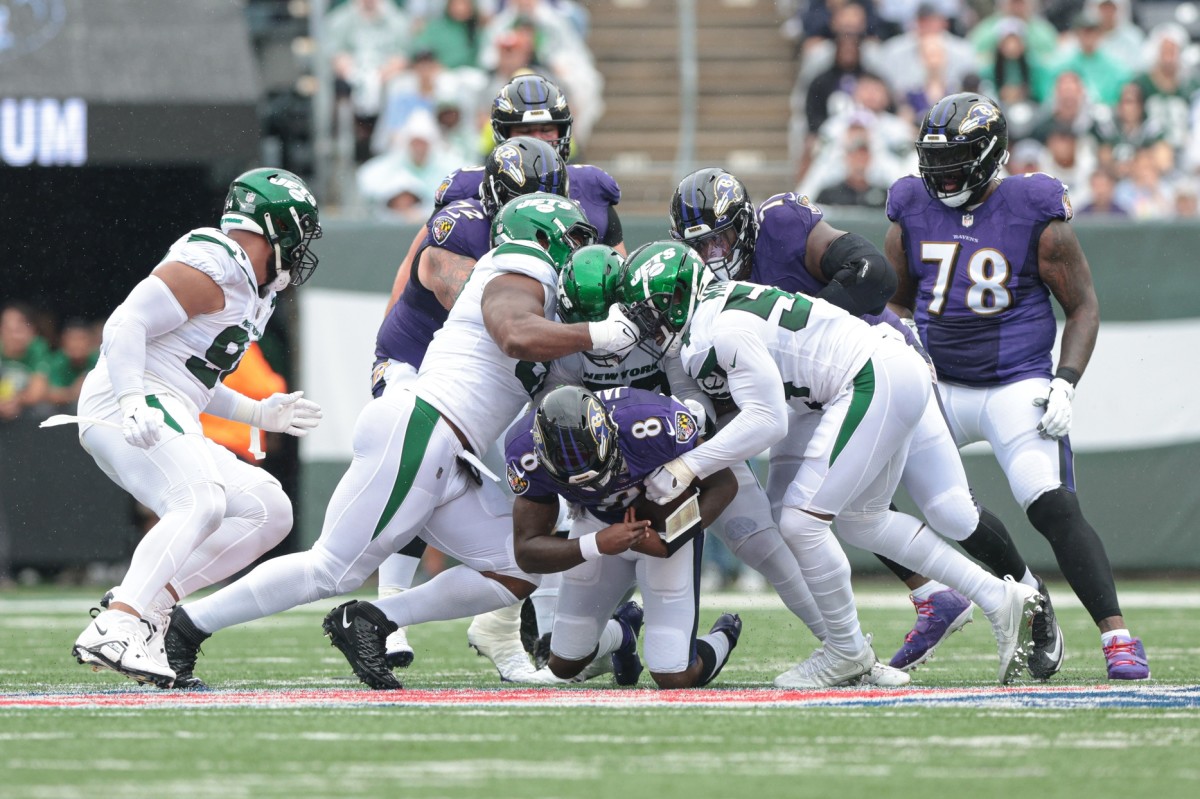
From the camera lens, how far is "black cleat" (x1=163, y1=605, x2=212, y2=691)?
528 centimetres

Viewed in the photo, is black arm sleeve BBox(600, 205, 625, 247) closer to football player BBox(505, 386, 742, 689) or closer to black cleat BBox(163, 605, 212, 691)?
football player BBox(505, 386, 742, 689)

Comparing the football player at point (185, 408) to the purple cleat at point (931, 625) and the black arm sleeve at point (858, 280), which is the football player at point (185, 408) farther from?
the purple cleat at point (931, 625)

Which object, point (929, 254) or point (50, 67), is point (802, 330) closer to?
point (929, 254)

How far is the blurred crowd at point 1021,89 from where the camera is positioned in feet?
37.3

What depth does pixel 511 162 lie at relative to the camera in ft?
18.9

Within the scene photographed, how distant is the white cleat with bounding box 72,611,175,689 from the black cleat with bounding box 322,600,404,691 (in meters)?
0.49

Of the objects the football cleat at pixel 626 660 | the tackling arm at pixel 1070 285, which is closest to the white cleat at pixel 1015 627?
the tackling arm at pixel 1070 285

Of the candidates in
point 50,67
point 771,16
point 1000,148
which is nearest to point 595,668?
point 1000,148

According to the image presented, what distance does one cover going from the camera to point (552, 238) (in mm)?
5363

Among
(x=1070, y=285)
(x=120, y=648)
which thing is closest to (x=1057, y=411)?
(x=1070, y=285)

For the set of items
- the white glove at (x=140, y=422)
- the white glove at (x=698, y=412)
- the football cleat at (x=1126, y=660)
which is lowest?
the football cleat at (x=1126, y=660)

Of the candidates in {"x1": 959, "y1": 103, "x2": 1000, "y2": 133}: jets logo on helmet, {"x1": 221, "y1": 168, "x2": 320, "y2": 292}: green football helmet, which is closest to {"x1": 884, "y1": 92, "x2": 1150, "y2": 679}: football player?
{"x1": 959, "y1": 103, "x2": 1000, "y2": 133}: jets logo on helmet

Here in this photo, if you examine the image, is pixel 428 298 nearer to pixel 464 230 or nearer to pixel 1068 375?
pixel 464 230

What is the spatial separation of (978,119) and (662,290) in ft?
5.01
